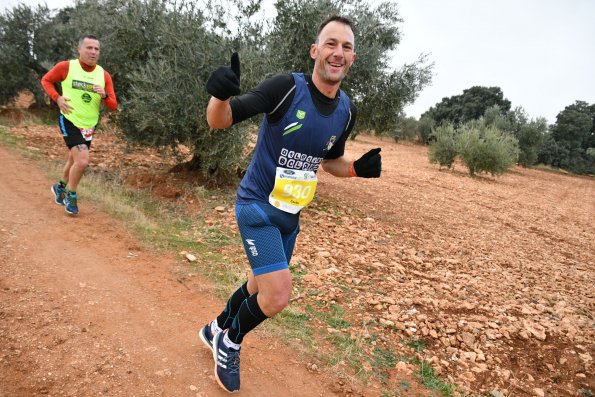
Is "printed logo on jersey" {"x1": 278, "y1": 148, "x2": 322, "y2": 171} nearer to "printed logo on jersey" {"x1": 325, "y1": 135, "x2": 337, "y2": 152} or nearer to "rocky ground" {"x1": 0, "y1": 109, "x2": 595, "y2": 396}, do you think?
"printed logo on jersey" {"x1": 325, "y1": 135, "x2": 337, "y2": 152}

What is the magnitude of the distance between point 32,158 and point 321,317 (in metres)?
7.39

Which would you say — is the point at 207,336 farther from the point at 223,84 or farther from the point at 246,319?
the point at 223,84

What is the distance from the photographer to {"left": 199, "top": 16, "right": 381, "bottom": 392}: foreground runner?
8.13ft

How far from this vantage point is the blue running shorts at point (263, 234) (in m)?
2.49

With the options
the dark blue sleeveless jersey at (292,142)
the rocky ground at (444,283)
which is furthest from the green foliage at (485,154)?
the dark blue sleeveless jersey at (292,142)

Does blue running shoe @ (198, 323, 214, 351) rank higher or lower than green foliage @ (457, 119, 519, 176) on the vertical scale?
lower

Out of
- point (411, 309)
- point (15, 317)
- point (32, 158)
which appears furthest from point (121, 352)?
point (32, 158)

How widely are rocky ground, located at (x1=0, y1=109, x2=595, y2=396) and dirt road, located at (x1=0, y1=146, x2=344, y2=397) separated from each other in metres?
0.85

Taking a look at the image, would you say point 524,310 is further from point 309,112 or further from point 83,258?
point 83,258

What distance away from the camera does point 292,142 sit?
8.38 ft

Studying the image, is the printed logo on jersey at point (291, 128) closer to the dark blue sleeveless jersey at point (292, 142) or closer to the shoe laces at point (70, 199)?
the dark blue sleeveless jersey at point (292, 142)

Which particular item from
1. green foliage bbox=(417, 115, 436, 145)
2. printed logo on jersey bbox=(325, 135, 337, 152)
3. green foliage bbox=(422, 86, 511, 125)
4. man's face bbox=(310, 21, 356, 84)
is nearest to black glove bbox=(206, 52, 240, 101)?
man's face bbox=(310, 21, 356, 84)

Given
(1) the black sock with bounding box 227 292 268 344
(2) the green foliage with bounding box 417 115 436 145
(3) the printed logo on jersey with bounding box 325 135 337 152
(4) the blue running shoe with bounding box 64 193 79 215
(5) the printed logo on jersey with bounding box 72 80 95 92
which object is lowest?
(4) the blue running shoe with bounding box 64 193 79 215

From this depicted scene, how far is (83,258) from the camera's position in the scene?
4.37 metres
